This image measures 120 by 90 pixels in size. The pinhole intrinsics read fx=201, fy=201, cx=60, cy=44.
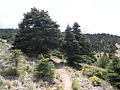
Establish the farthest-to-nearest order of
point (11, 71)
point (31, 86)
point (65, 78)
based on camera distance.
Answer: point (65, 78)
point (11, 71)
point (31, 86)

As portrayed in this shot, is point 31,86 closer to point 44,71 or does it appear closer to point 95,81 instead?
point 44,71

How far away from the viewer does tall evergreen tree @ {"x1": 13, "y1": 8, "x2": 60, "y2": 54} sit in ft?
82.7

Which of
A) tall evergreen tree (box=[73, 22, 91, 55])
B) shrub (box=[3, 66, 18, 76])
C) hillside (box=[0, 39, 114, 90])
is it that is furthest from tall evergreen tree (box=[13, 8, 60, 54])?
shrub (box=[3, 66, 18, 76])

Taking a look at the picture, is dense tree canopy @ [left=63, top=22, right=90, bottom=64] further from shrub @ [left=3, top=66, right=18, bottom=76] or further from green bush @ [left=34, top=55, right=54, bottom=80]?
shrub @ [left=3, top=66, right=18, bottom=76]

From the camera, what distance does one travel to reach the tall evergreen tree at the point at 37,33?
2520 cm

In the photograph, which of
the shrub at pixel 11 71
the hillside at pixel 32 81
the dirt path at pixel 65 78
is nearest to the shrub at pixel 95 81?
the hillside at pixel 32 81

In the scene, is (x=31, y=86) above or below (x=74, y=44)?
below

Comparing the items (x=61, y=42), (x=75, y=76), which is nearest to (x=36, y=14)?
(x=61, y=42)

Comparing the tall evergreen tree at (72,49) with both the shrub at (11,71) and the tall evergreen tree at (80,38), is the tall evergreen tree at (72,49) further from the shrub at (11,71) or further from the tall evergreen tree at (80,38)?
the shrub at (11,71)

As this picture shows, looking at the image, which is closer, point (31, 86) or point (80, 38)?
point (31, 86)

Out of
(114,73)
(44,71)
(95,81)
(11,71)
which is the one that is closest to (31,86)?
(44,71)

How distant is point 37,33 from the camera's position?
25422 mm

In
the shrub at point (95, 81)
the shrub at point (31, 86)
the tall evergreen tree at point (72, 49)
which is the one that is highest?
the tall evergreen tree at point (72, 49)

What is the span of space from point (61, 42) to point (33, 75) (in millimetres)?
9470
